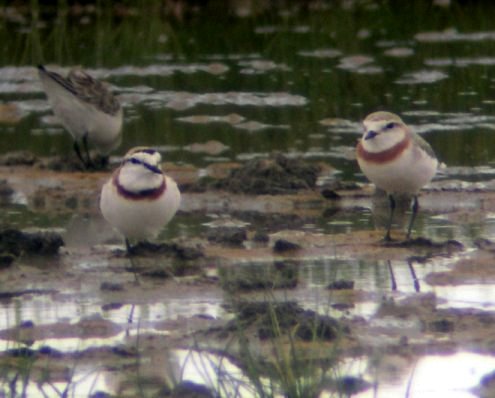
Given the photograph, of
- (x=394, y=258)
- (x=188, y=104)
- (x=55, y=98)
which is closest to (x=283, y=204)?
(x=394, y=258)

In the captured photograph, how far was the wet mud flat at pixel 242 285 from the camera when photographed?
6961 millimetres

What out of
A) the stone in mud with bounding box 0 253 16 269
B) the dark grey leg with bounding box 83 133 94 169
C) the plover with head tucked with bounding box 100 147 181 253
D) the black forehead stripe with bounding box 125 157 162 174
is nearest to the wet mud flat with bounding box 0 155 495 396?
the stone in mud with bounding box 0 253 16 269

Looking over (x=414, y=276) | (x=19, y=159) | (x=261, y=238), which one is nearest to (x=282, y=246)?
(x=261, y=238)

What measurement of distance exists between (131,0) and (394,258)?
14496 mm

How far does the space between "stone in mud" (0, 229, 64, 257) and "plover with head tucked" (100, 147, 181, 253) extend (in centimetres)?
56

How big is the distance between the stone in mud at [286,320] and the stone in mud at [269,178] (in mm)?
3829

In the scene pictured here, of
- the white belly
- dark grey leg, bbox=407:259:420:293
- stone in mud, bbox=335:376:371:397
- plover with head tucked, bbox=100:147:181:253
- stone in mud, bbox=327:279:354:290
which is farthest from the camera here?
the white belly

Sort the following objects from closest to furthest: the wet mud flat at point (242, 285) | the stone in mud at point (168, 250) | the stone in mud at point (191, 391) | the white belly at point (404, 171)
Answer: the stone in mud at point (191, 391), the wet mud flat at point (242, 285), the stone in mud at point (168, 250), the white belly at point (404, 171)

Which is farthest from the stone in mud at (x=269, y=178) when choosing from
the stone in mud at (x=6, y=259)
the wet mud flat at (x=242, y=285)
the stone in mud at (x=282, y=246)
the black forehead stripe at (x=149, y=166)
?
the stone in mud at (x=6, y=259)

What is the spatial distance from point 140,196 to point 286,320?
2.13m

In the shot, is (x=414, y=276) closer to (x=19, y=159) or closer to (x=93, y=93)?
(x=93, y=93)

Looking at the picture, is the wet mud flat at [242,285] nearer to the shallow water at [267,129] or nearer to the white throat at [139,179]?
the shallow water at [267,129]

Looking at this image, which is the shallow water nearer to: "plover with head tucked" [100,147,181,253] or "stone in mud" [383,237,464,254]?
"stone in mud" [383,237,464,254]

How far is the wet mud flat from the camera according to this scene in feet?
22.8
